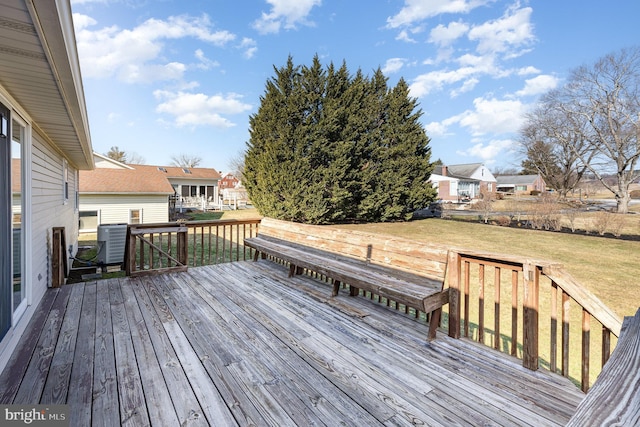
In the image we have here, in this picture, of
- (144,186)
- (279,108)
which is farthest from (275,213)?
(144,186)

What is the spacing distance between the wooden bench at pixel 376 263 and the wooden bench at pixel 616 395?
6.30 ft

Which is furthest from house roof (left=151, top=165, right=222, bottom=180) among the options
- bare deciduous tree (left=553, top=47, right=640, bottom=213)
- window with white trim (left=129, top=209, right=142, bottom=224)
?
bare deciduous tree (left=553, top=47, right=640, bottom=213)

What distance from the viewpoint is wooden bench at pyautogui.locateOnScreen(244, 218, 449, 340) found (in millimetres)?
2748

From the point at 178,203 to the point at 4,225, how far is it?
2051 centimetres

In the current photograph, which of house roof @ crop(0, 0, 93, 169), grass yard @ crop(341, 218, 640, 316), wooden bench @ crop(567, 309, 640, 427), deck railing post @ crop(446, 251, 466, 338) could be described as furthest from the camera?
grass yard @ crop(341, 218, 640, 316)

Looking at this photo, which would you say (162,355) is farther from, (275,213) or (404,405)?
(275,213)

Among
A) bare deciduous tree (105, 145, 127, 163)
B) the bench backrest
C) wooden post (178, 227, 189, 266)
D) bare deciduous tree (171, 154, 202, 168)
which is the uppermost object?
bare deciduous tree (171, 154, 202, 168)

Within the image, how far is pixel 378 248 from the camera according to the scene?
3.52m

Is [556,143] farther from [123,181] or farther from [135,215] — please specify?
[123,181]

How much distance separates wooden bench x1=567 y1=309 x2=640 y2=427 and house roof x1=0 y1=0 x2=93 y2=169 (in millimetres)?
2444

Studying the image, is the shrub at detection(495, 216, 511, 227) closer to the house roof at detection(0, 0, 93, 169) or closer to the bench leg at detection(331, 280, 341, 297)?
the bench leg at detection(331, 280, 341, 297)

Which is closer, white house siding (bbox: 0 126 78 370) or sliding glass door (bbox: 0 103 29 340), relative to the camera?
sliding glass door (bbox: 0 103 29 340)

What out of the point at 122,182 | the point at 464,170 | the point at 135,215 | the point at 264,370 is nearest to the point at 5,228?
the point at 264,370

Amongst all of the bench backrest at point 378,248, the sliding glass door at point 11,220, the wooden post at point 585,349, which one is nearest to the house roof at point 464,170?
the bench backrest at point 378,248
